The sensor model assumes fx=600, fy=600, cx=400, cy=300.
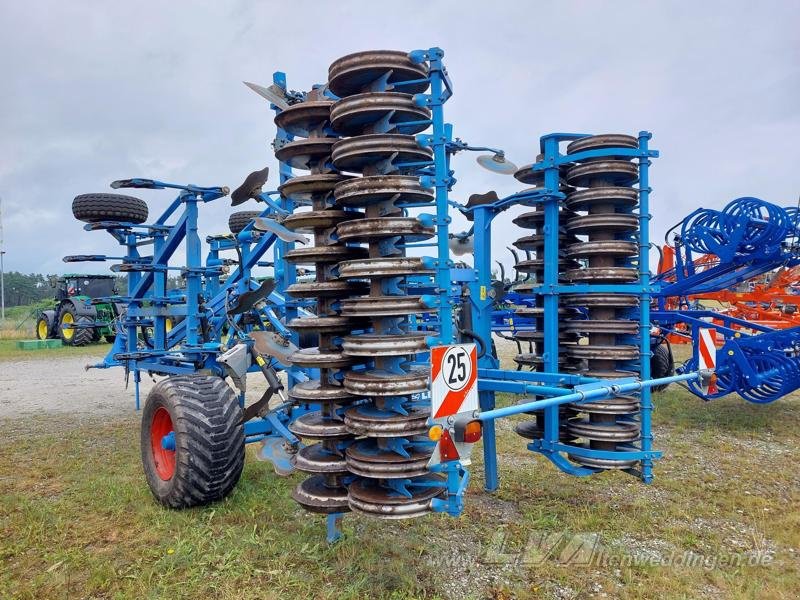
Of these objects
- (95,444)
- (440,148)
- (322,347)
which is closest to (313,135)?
(440,148)

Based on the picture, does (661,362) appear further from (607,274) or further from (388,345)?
(388,345)

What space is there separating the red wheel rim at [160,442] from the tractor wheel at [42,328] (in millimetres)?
20212

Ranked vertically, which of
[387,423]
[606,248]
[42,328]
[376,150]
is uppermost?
[376,150]

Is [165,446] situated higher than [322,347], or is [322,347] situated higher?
[322,347]

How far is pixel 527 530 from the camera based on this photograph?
165 inches

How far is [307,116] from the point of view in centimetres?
370

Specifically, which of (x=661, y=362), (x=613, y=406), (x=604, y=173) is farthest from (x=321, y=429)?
(x=661, y=362)

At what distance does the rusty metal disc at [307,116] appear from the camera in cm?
366

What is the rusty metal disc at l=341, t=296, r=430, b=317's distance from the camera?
3.25 m

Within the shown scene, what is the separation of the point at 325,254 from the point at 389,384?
0.88 metres

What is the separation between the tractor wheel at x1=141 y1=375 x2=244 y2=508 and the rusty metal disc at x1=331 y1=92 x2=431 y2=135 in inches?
89.6

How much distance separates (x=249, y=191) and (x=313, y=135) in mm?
1177

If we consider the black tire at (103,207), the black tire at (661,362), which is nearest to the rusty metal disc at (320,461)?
the black tire at (103,207)

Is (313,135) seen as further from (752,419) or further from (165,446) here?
(752,419)
